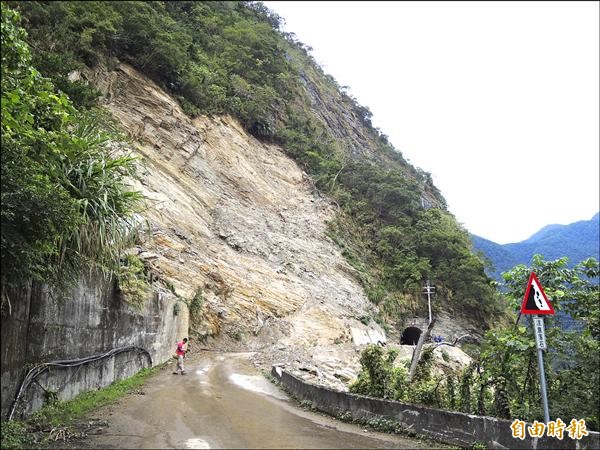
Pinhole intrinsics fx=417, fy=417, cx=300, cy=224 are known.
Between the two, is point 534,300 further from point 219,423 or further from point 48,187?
point 48,187

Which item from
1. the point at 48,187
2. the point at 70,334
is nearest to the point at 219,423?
the point at 70,334

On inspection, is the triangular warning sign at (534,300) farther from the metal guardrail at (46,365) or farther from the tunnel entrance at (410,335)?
the tunnel entrance at (410,335)

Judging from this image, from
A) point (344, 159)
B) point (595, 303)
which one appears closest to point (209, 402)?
point (595, 303)

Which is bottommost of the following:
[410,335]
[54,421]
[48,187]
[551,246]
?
[410,335]

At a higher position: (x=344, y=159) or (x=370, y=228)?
(x=344, y=159)

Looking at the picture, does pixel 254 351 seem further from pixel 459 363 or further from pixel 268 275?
pixel 459 363

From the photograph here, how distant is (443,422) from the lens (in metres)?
6.54

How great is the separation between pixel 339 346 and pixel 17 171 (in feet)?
66.6

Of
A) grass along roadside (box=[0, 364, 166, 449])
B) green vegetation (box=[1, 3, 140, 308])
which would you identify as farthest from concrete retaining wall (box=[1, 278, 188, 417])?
green vegetation (box=[1, 3, 140, 308])

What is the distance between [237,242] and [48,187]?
21.2 m

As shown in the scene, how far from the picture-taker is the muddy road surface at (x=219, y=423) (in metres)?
6.26

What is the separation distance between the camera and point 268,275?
26.2 metres

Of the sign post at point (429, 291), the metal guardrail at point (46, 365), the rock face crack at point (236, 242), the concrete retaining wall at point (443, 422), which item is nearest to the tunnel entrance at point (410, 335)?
the sign post at point (429, 291)

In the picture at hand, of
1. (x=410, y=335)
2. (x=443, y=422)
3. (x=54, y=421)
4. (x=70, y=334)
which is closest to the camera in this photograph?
(x=443, y=422)
